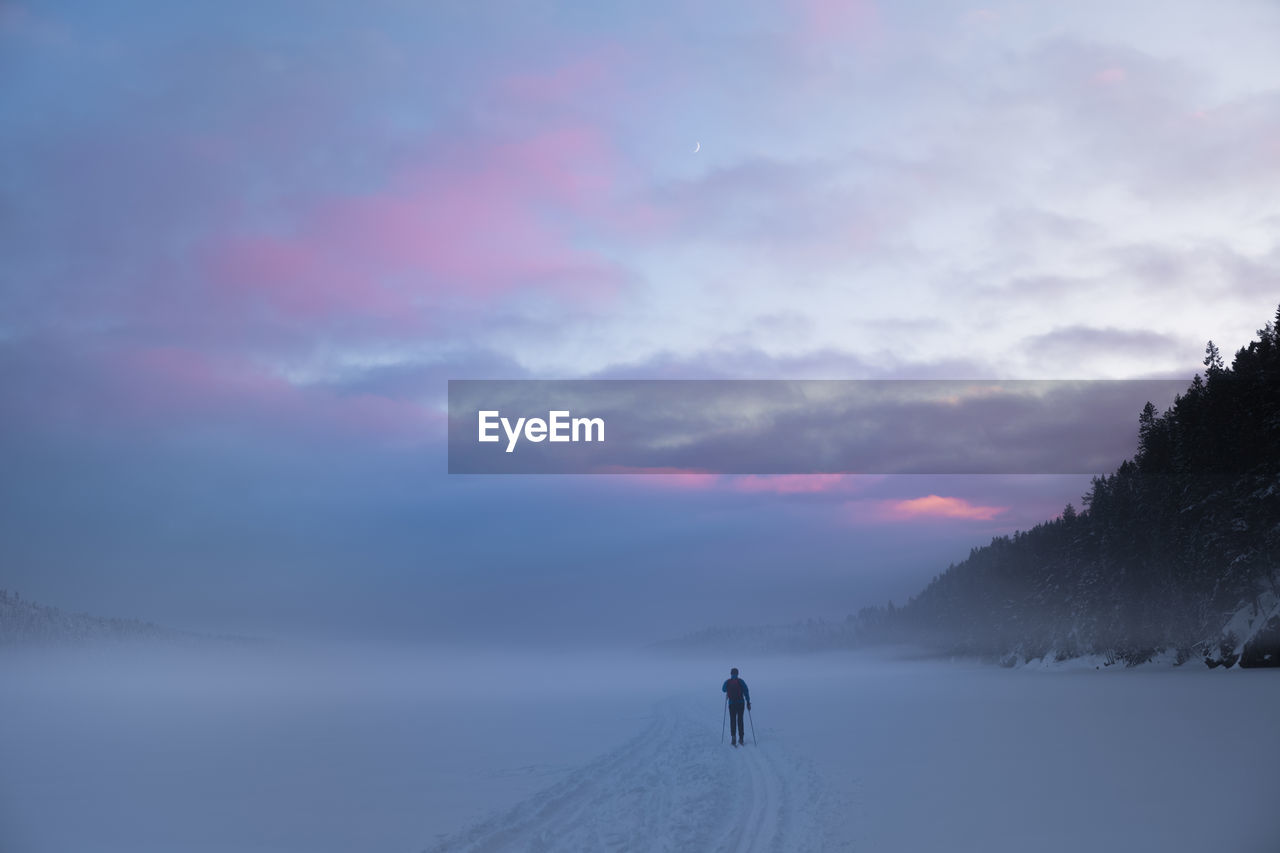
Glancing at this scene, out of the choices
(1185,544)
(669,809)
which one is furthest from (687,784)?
(1185,544)

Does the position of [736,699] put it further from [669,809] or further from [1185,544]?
[1185,544]

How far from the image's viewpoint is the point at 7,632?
171 meters

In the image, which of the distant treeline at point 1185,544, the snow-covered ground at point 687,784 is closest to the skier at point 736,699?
the snow-covered ground at point 687,784

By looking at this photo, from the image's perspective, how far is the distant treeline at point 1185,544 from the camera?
50844mm

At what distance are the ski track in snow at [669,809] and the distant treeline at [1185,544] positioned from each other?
46162mm

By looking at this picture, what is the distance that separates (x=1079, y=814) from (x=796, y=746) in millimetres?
11534

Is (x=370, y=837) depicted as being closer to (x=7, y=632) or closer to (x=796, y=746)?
(x=796, y=746)

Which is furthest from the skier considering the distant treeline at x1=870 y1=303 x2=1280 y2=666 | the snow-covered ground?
the distant treeline at x1=870 y1=303 x2=1280 y2=666

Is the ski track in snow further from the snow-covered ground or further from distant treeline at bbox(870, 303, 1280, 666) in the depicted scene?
distant treeline at bbox(870, 303, 1280, 666)

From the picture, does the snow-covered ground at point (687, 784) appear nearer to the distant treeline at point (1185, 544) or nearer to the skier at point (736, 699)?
the skier at point (736, 699)

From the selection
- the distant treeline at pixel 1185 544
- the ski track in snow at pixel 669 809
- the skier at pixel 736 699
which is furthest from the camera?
the distant treeline at pixel 1185 544

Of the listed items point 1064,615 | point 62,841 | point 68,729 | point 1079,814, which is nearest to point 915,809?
point 1079,814

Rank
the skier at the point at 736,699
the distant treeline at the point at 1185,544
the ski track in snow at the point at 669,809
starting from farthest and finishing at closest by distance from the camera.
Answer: the distant treeline at the point at 1185,544 < the skier at the point at 736,699 < the ski track in snow at the point at 669,809

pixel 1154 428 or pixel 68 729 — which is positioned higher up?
pixel 1154 428
